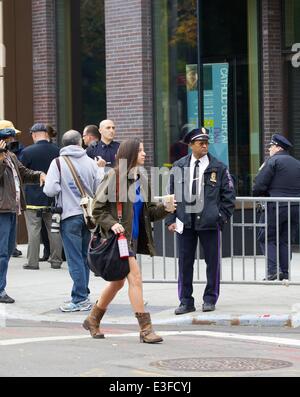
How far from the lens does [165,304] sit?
13.0 metres

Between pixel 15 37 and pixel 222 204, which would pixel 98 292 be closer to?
pixel 222 204

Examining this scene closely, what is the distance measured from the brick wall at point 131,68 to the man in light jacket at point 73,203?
5699 millimetres

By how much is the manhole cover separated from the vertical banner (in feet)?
28.8

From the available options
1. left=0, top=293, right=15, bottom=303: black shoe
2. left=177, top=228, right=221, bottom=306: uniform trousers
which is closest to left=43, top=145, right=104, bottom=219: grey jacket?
left=177, top=228, right=221, bottom=306: uniform trousers

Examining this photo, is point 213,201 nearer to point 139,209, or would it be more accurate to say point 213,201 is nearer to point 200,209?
point 200,209

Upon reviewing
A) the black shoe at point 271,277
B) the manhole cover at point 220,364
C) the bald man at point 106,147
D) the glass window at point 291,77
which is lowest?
the manhole cover at point 220,364

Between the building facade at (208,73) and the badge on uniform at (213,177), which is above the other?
the building facade at (208,73)

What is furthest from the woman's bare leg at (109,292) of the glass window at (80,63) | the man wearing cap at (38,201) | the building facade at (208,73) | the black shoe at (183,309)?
the glass window at (80,63)

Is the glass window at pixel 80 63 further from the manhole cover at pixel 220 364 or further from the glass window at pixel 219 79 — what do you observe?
the manhole cover at pixel 220 364

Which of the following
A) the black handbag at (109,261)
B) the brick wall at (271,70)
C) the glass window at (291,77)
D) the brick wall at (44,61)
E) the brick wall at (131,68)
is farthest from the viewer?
the brick wall at (44,61)

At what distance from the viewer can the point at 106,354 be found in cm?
958

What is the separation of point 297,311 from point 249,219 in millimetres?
A: 1868

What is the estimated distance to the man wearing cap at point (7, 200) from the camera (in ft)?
42.2

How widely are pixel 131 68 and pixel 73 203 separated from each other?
6386 mm
